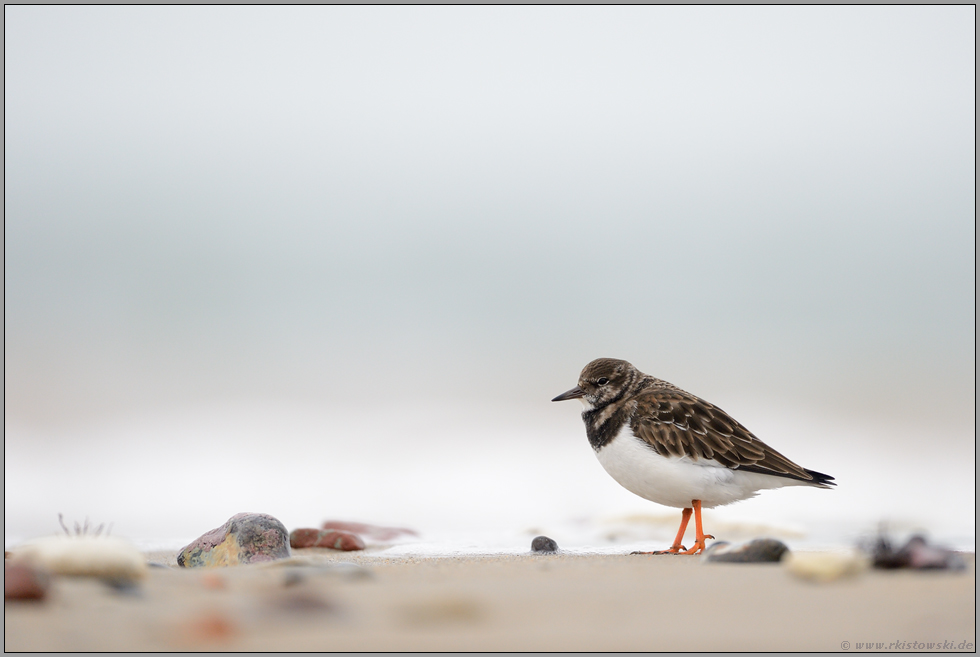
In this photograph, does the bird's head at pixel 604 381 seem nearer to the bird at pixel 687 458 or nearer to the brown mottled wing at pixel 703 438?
the bird at pixel 687 458

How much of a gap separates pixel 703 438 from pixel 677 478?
0.28m

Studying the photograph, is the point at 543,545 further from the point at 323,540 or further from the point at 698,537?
the point at 323,540

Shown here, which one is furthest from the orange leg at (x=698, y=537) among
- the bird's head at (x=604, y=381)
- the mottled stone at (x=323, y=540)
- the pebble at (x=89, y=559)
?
the pebble at (x=89, y=559)

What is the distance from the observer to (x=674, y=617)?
2.40 meters

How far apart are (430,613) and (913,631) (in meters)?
1.37

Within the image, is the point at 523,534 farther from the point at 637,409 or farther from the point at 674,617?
→ the point at 674,617

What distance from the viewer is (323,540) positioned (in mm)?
4922

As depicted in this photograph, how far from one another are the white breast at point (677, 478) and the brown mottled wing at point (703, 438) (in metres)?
0.04

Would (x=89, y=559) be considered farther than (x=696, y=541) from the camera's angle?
No

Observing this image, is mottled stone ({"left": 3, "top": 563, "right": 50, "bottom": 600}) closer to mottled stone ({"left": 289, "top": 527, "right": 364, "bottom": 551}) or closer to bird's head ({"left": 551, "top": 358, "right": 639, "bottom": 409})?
mottled stone ({"left": 289, "top": 527, "right": 364, "bottom": 551})

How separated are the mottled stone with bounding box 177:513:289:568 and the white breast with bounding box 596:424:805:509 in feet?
5.87

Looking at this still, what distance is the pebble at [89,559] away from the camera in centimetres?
284

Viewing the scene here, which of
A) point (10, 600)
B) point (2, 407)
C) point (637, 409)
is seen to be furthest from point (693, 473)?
point (2, 407)

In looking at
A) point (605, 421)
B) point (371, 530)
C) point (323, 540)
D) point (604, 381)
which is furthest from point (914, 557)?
point (371, 530)
